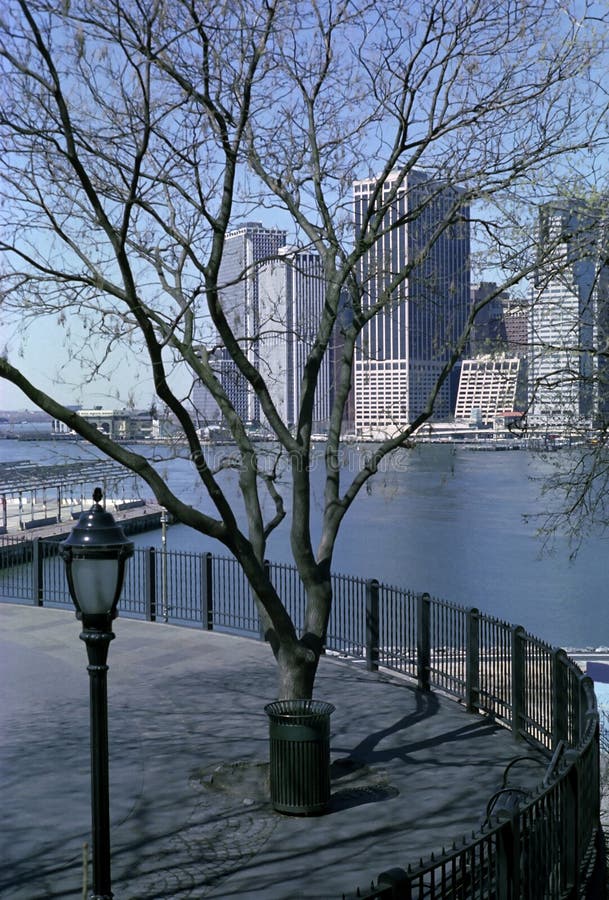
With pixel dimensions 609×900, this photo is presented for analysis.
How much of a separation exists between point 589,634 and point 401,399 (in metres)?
19.5

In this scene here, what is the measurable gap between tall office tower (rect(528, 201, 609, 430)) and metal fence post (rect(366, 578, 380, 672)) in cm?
329

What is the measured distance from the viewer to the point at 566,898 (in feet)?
22.5

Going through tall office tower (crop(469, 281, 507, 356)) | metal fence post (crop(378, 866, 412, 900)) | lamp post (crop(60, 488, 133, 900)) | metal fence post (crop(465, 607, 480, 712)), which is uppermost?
tall office tower (crop(469, 281, 507, 356))

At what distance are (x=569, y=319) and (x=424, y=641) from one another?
4.94 meters

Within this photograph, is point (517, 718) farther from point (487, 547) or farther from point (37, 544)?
point (487, 547)

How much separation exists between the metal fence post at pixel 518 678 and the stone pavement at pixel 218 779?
238mm

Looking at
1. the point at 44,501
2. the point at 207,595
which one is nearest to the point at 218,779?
the point at 207,595

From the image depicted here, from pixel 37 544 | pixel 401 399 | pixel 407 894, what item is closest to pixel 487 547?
pixel 401 399

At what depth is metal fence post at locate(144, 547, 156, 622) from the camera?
1848cm

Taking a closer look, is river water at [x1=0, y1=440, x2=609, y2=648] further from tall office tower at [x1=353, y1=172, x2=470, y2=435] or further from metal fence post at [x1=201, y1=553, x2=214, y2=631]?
tall office tower at [x1=353, y1=172, x2=470, y2=435]

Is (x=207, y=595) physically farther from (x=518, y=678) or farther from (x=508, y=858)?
(x=508, y=858)

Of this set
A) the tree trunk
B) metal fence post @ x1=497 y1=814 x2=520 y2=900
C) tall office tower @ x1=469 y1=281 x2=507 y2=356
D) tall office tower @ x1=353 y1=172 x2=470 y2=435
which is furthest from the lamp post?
tall office tower @ x1=469 y1=281 x2=507 y2=356

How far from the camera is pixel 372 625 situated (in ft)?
48.3

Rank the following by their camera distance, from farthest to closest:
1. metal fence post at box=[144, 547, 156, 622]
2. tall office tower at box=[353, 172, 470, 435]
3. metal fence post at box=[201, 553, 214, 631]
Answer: metal fence post at box=[144, 547, 156, 622] < metal fence post at box=[201, 553, 214, 631] < tall office tower at box=[353, 172, 470, 435]
